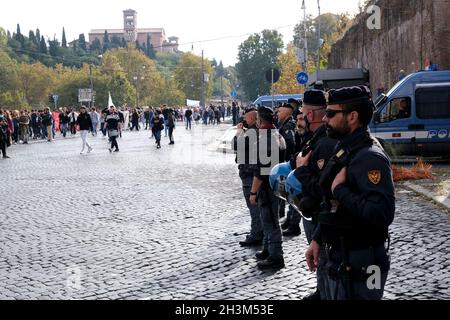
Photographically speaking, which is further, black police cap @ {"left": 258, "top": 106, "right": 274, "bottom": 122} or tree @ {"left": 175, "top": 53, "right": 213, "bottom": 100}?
tree @ {"left": 175, "top": 53, "right": 213, "bottom": 100}

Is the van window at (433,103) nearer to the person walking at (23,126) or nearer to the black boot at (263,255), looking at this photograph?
the black boot at (263,255)

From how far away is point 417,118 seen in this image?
50.8 feet

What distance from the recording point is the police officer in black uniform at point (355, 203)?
10.1ft

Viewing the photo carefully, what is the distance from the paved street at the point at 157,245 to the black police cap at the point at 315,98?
172cm

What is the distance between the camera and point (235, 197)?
37.0 feet

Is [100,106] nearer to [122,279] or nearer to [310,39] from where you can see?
[310,39]

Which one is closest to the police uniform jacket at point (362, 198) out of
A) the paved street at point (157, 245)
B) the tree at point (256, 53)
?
the paved street at point (157, 245)

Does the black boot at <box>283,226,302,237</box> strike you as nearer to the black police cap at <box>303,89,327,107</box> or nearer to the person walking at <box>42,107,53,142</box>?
the black police cap at <box>303,89,327,107</box>

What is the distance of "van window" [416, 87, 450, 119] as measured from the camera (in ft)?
50.7

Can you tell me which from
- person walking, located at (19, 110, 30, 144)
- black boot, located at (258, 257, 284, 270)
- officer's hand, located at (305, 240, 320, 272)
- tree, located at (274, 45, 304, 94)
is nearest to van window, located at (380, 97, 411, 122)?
black boot, located at (258, 257, 284, 270)

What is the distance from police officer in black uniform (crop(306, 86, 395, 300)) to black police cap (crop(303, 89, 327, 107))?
1.48 m

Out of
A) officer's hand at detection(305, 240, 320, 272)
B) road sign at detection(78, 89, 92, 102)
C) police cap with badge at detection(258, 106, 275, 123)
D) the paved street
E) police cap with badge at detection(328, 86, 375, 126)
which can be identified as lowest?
the paved street
